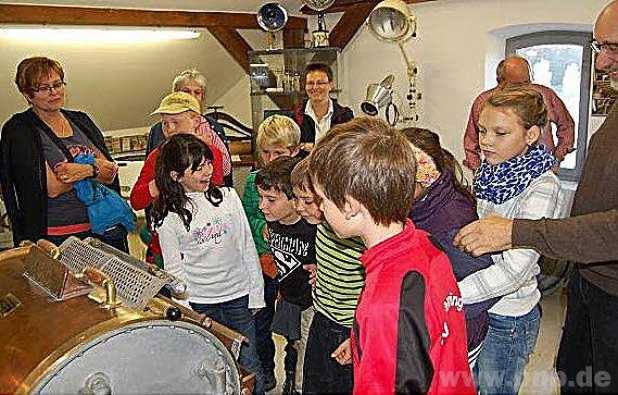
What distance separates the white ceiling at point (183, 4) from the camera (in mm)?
3923

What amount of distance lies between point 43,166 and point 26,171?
67mm

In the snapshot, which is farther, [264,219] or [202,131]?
[202,131]

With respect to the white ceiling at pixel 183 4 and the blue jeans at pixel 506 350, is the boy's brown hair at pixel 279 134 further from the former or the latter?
the white ceiling at pixel 183 4

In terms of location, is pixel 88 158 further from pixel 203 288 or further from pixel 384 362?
pixel 384 362

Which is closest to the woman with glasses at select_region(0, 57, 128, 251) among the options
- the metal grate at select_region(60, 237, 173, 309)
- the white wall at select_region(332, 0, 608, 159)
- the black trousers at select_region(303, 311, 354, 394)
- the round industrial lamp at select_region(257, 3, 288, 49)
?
the metal grate at select_region(60, 237, 173, 309)

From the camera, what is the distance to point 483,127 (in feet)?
5.87

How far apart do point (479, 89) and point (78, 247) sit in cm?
345

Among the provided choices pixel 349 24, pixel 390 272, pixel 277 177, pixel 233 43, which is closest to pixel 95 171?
pixel 277 177

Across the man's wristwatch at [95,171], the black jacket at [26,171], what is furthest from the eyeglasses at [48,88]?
the man's wristwatch at [95,171]

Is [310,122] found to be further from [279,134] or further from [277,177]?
[277,177]

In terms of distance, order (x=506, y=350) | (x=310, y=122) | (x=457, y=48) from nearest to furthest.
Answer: (x=506, y=350) → (x=310, y=122) → (x=457, y=48)

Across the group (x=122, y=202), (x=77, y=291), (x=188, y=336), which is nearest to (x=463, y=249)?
(x=188, y=336)

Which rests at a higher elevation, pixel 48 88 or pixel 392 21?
pixel 392 21

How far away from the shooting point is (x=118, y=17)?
416 cm
